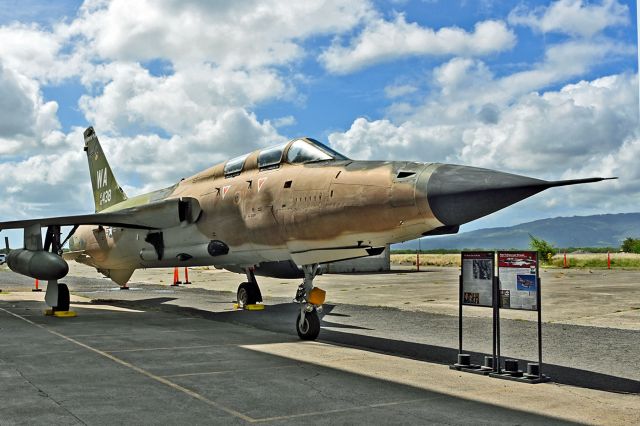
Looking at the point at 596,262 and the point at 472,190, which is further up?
the point at 472,190

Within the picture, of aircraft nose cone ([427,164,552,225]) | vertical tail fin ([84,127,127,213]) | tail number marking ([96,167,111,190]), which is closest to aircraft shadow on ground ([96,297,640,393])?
aircraft nose cone ([427,164,552,225])

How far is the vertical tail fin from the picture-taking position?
67.8 feet

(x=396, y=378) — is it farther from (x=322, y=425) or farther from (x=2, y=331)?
(x=2, y=331)

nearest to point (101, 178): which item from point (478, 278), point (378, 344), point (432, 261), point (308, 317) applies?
point (308, 317)

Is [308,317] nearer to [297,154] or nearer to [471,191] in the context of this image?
[297,154]

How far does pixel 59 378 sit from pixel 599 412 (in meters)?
6.21

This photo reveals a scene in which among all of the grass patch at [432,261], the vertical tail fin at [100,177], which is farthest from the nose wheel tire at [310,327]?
the grass patch at [432,261]

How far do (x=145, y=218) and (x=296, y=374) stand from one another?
7.86 meters

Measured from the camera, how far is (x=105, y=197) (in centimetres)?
2116

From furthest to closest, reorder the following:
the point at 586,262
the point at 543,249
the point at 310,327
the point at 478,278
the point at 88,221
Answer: the point at 586,262
the point at 543,249
the point at 88,221
the point at 310,327
the point at 478,278

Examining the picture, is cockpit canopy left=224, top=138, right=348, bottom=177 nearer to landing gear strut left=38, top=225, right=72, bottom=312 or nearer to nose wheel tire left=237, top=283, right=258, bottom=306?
nose wheel tire left=237, top=283, right=258, bottom=306

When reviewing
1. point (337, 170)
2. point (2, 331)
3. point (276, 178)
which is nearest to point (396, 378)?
point (337, 170)

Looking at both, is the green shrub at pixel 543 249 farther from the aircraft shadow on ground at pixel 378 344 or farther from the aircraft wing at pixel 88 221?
the aircraft wing at pixel 88 221

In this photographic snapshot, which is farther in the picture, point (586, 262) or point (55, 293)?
point (586, 262)
